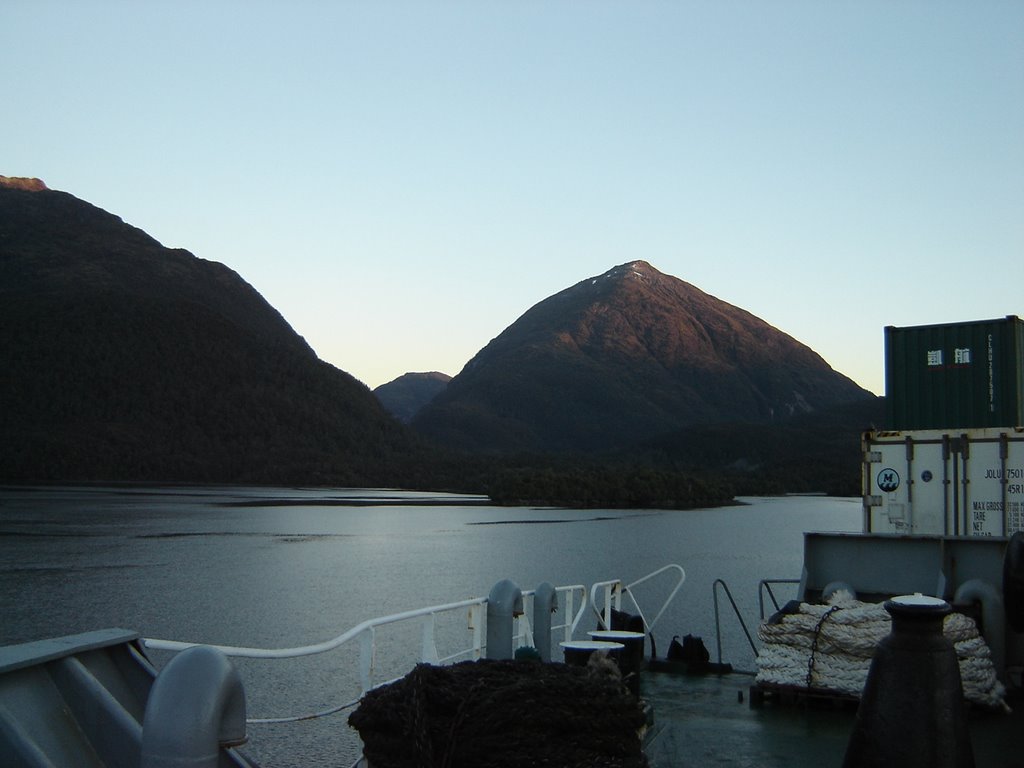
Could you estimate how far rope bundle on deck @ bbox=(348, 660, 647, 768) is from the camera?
3.71 m

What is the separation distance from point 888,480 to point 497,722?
9283 mm

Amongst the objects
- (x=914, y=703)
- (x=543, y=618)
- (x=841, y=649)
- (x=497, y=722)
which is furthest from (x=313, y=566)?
(x=914, y=703)

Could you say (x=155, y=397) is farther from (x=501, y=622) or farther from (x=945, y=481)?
(x=501, y=622)

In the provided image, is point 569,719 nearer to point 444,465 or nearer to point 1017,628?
point 1017,628

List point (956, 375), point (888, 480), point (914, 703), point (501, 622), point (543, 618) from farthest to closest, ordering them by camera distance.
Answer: point (956, 375) → point (888, 480) → point (543, 618) → point (501, 622) → point (914, 703)

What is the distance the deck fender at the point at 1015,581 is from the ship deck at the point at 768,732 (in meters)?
3.38

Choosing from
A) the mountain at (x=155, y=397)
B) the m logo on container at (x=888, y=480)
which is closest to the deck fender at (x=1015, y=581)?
the m logo on container at (x=888, y=480)

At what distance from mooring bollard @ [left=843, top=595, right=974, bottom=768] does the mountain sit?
514 ft

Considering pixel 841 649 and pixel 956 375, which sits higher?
pixel 956 375

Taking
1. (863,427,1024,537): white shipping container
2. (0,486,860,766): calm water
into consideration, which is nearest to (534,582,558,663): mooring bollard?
(863,427,1024,537): white shipping container

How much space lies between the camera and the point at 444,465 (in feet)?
544

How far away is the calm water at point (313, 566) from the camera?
28.2 metres

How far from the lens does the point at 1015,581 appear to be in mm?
3557

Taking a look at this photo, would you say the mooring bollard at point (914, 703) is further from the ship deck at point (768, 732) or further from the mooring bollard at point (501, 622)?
the mooring bollard at point (501, 622)
